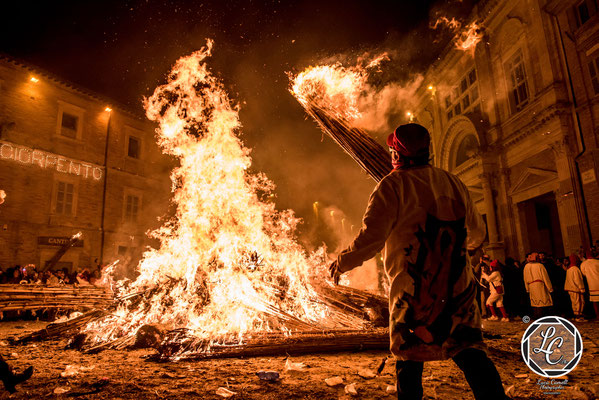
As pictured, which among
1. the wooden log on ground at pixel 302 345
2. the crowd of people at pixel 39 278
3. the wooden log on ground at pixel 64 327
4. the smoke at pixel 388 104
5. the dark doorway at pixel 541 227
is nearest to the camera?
the wooden log on ground at pixel 302 345

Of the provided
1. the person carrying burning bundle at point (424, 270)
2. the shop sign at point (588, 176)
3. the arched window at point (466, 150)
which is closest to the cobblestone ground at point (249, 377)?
the person carrying burning bundle at point (424, 270)

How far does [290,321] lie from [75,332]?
454 cm

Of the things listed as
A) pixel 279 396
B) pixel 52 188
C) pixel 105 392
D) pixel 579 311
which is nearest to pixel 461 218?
pixel 279 396

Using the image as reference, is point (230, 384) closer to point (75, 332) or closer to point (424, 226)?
point (424, 226)

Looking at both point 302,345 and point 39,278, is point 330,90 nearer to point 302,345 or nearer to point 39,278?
point 302,345

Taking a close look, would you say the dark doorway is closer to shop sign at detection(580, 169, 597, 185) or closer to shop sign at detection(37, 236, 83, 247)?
shop sign at detection(580, 169, 597, 185)

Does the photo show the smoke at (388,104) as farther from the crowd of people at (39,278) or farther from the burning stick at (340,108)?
the crowd of people at (39,278)

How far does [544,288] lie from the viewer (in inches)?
344

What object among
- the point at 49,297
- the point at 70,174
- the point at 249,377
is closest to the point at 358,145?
the point at 249,377

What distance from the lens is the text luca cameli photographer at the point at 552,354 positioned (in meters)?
3.93

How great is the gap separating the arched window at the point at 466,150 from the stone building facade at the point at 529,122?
0.18 feet

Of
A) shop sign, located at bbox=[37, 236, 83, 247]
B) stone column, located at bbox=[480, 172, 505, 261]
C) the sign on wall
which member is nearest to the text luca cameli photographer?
stone column, located at bbox=[480, 172, 505, 261]

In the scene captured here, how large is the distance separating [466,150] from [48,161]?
22369 millimetres

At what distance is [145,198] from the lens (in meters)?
23.4
